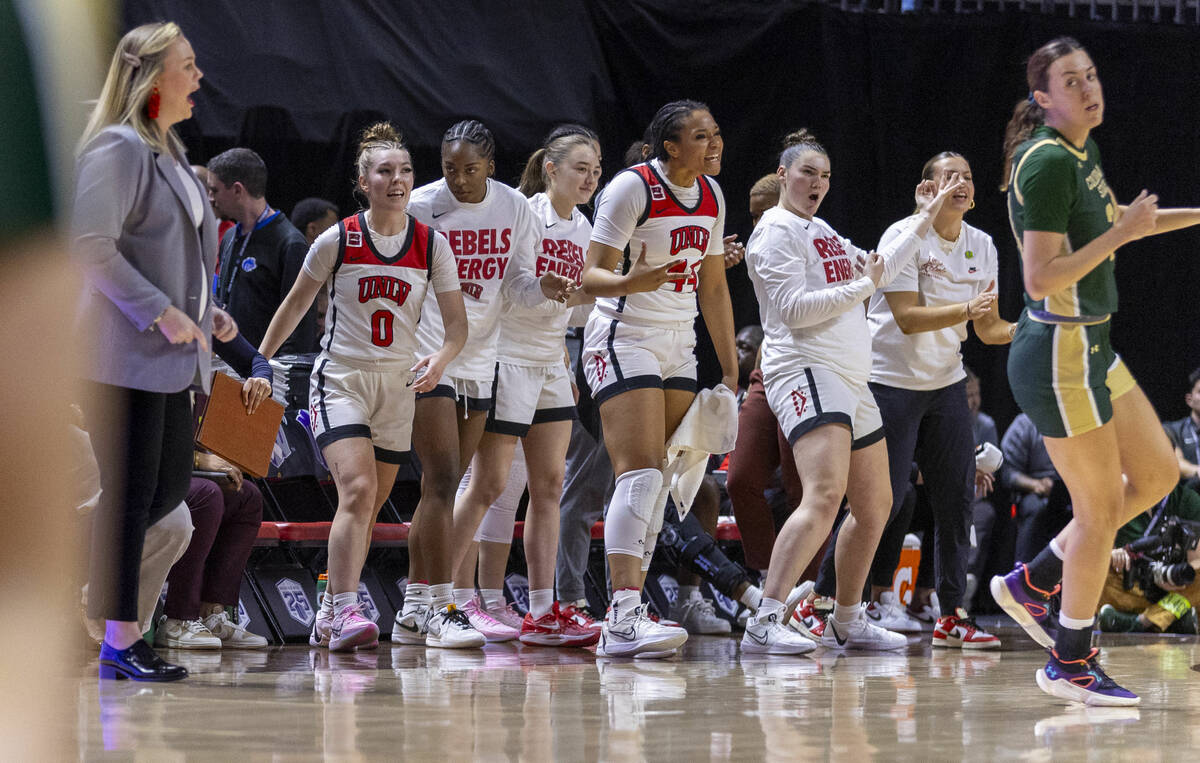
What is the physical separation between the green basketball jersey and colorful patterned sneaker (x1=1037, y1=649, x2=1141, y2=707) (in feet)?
2.83

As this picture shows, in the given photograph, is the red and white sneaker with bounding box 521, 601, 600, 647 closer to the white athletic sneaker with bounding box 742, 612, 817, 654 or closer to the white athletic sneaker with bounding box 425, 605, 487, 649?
the white athletic sneaker with bounding box 425, 605, 487, 649

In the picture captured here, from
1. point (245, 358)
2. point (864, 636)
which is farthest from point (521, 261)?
point (864, 636)

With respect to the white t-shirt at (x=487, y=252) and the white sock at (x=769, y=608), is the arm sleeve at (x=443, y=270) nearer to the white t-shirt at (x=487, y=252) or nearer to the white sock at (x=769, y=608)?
the white t-shirt at (x=487, y=252)

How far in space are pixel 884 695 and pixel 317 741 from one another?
1.53m

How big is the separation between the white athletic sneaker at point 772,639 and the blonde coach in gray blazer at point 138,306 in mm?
2007

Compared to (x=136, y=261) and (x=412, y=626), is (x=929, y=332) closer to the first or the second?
(x=412, y=626)

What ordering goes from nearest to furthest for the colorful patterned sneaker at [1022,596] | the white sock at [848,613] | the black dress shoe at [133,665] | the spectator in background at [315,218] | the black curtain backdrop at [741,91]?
the black dress shoe at [133,665] → the colorful patterned sneaker at [1022,596] → the white sock at [848,613] → the spectator in background at [315,218] → the black curtain backdrop at [741,91]

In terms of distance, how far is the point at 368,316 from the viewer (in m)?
4.75

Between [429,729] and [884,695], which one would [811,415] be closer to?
[884,695]

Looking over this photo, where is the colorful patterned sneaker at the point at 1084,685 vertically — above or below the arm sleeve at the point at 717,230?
below

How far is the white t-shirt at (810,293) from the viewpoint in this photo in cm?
469

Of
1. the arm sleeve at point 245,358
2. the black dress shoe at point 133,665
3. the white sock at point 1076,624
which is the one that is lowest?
the black dress shoe at point 133,665

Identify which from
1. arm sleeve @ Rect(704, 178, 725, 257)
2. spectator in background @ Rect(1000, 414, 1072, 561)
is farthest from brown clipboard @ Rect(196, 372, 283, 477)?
spectator in background @ Rect(1000, 414, 1072, 561)

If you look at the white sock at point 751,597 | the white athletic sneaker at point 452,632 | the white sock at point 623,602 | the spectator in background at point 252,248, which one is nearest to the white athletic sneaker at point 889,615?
the white sock at point 751,597
